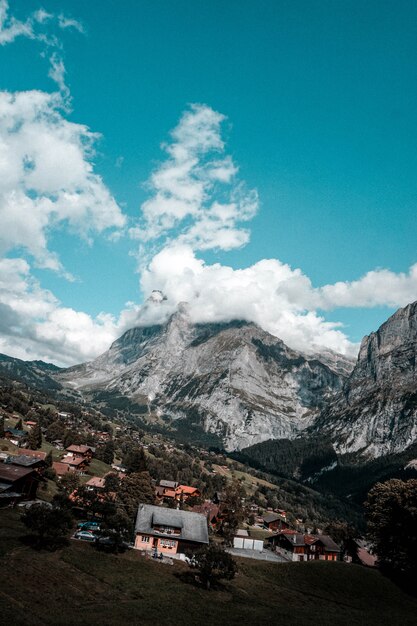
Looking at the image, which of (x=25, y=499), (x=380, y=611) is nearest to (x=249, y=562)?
(x=380, y=611)

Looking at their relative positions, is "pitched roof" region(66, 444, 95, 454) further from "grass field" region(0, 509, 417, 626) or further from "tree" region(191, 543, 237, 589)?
"tree" region(191, 543, 237, 589)

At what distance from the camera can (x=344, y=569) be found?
77.1 meters

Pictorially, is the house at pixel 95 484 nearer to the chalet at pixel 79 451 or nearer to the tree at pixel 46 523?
the chalet at pixel 79 451

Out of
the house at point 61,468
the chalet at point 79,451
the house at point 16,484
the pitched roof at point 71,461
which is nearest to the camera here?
the house at point 16,484

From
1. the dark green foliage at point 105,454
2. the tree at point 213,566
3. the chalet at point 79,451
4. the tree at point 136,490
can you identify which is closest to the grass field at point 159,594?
the tree at point 213,566

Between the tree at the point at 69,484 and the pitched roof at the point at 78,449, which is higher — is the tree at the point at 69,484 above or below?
below

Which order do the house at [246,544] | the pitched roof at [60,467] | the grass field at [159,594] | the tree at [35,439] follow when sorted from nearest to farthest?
the grass field at [159,594]
the house at [246,544]
the pitched roof at [60,467]
the tree at [35,439]

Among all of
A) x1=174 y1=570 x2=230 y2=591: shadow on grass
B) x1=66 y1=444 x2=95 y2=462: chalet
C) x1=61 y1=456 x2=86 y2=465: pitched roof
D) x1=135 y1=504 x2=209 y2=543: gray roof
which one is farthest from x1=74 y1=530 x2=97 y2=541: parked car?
x1=66 y1=444 x2=95 y2=462: chalet

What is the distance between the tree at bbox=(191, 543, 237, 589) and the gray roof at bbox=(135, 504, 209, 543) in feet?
59.0

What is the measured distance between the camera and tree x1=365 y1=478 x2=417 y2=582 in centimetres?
8019

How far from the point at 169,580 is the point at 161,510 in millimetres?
23877

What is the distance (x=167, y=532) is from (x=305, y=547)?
45.0 m

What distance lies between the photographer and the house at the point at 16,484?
78.0 meters

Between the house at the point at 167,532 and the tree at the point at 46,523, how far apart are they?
65.8 feet
